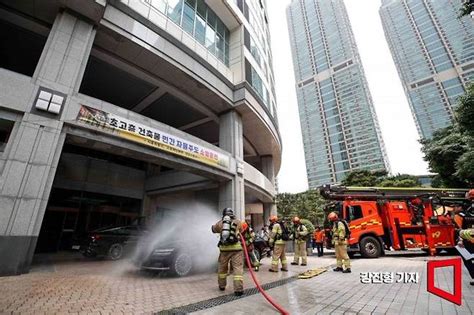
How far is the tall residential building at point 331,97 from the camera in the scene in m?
96.7

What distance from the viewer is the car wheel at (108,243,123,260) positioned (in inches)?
363

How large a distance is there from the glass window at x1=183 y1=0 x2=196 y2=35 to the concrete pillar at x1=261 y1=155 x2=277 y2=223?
1262cm

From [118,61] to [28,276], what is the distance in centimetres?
866

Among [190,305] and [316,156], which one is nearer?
[190,305]

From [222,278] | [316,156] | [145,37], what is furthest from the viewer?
[316,156]

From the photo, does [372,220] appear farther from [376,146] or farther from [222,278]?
[376,146]

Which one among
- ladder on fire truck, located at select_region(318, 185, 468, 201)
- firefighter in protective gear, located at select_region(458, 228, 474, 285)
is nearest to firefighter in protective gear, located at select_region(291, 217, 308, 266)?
ladder on fire truck, located at select_region(318, 185, 468, 201)

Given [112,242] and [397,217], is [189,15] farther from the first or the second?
[397,217]

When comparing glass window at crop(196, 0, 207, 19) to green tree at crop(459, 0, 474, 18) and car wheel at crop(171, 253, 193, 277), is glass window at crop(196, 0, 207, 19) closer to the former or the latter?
green tree at crop(459, 0, 474, 18)

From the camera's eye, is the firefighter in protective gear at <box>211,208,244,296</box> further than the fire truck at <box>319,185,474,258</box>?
No

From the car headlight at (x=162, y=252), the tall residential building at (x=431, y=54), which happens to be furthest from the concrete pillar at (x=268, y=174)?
the tall residential building at (x=431, y=54)

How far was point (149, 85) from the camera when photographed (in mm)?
12188

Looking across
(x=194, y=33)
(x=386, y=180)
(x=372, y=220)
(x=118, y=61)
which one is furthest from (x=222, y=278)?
(x=386, y=180)

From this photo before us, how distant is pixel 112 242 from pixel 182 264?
4.75 meters
